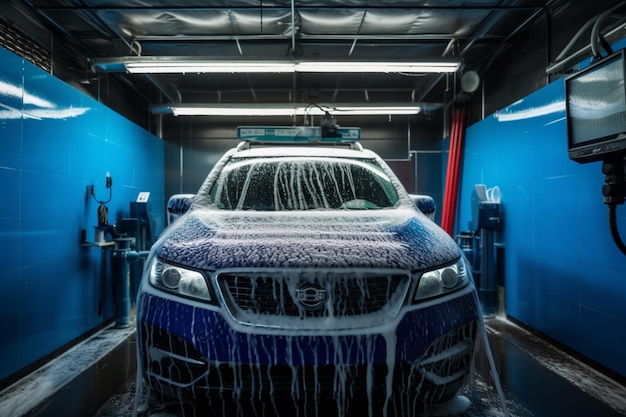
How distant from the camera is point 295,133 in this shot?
13.0 ft

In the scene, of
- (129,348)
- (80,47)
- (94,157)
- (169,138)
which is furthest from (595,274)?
(169,138)

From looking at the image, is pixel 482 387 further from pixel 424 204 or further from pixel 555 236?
pixel 555 236

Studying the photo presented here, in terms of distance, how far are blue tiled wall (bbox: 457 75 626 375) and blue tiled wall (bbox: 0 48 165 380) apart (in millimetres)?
Result: 4331

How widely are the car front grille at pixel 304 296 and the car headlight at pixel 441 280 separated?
10 centimetres

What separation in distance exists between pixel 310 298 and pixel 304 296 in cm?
2

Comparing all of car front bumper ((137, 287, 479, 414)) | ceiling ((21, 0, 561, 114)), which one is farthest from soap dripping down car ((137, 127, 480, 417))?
ceiling ((21, 0, 561, 114))

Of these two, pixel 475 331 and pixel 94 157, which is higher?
pixel 94 157

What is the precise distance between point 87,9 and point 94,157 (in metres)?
1.45

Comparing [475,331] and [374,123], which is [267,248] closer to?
[475,331]

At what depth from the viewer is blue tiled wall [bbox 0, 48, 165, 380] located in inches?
125

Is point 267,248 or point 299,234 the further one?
point 299,234

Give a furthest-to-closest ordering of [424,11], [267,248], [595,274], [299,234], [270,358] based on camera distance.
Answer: [424,11] → [595,274] → [299,234] → [267,248] → [270,358]

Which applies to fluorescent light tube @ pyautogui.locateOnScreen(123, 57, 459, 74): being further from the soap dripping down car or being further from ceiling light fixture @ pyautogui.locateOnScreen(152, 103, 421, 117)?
the soap dripping down car

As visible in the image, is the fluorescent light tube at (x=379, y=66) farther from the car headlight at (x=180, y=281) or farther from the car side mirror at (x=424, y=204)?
the car headlight at (x=180, y=281)
